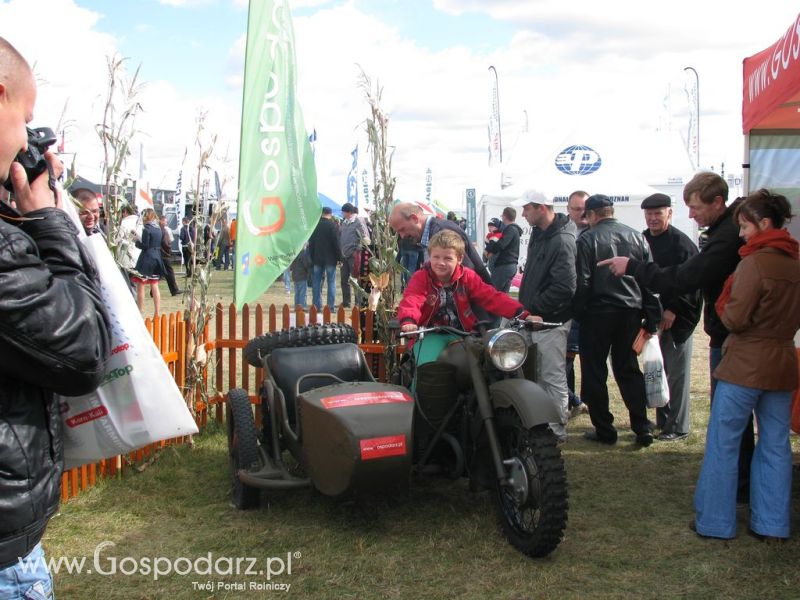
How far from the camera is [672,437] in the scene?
5.80 metres

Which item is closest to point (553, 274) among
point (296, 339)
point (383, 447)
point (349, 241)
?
point (296, 339)

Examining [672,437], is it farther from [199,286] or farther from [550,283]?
[199,286]

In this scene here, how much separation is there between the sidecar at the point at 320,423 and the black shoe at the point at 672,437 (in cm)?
263

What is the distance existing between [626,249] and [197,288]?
3.20 metres

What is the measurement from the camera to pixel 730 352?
3840mm

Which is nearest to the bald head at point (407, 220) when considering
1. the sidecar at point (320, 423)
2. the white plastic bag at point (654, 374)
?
the sidecar at point (320, 423)

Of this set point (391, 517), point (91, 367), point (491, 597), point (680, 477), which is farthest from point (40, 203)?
point (680, 477)

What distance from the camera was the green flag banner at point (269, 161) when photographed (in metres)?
5.12

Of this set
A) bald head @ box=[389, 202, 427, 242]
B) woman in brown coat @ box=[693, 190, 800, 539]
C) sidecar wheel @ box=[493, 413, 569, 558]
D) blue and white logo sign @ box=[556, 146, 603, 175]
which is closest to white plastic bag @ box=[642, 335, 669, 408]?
woman in brown coat @ box=[693, 190, 800, 539]

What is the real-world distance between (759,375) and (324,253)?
11138 mm

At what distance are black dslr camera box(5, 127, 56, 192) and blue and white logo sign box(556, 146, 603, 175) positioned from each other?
16.6 metres

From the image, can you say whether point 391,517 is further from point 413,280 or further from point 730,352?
point 730,352

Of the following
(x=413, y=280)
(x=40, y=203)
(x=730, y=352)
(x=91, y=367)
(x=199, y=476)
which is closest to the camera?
(x=91, y=367)

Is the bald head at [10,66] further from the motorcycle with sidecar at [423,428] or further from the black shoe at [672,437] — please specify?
the black shoe at [672,437]
